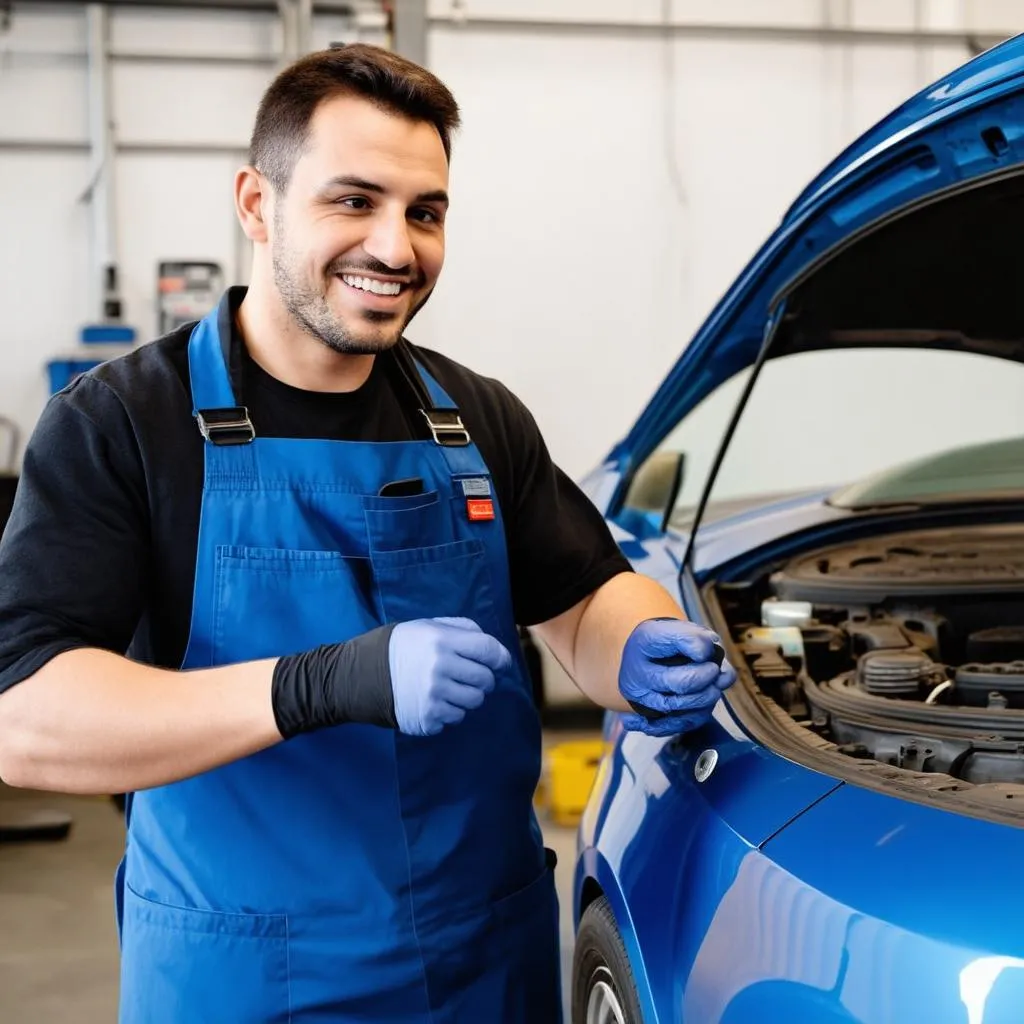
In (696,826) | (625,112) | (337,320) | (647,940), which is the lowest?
(647,940)

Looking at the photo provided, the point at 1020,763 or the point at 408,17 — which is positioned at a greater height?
the point at 408,17

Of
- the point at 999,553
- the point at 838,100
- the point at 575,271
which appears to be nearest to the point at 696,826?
the point at 999,553

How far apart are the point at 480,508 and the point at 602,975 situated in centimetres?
65

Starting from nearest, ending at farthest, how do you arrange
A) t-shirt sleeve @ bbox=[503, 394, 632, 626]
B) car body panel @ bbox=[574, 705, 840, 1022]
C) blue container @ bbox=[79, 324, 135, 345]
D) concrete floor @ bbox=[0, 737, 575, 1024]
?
car body panel @ bbox=[574, 705, 840, 1022], t-shirt sleeve @ bbox=[503, 394, 632, 626], concrete floor @ bbox=[0, 737, 575, 1024], blue container @ bbox=[79, 324, 135, 345]

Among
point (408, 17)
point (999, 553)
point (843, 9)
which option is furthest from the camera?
point (843, 9)

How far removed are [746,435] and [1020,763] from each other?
4.96m

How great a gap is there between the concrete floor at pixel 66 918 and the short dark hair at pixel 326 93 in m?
1.99

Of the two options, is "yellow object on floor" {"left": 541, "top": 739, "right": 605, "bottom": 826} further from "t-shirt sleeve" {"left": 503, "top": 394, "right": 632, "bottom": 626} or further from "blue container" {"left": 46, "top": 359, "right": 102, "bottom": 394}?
"blue container" {"left": 46, "top": 359, "right": 102, "bottom": 394}

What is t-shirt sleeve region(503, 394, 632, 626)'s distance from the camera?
1.63m

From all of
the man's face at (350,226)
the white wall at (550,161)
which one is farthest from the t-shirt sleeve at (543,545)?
the white wall at (550,161)

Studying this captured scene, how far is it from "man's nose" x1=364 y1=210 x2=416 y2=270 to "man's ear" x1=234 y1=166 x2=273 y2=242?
15cm

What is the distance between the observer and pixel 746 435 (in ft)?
20.0

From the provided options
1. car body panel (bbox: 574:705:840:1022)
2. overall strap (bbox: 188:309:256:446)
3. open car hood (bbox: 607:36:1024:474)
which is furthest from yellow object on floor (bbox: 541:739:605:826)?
overall strap (bbox: 188:309:256:446)

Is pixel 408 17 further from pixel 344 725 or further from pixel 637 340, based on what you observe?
pixel 344 725
